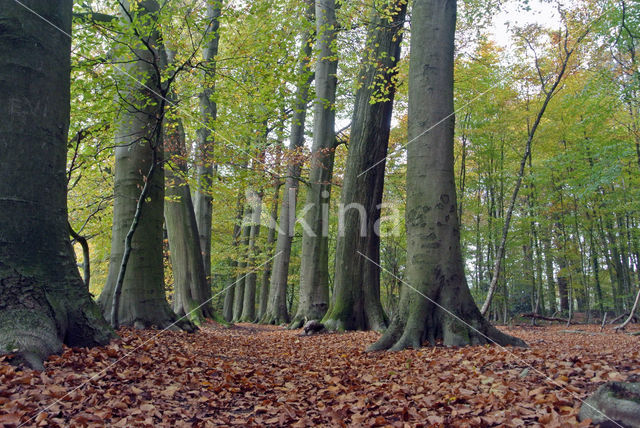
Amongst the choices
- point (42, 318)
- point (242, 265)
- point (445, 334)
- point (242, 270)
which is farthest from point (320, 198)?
point (242, 265)

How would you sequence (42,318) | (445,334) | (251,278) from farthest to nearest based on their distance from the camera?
1. (251,278)
2. (445,334)
3. (42,318)

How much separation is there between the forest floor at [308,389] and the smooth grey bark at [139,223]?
6.98ft

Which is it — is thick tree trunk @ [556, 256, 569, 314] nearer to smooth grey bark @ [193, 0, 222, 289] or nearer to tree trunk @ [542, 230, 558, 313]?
tree trunk @ [542, 230, 558, 313]

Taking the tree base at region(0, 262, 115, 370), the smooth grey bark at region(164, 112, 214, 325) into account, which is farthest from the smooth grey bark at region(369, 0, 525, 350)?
the smooth grey bark at region(164, 112, 214, 325)

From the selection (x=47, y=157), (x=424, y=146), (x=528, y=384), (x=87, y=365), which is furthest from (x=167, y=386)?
(x=424, y=146)

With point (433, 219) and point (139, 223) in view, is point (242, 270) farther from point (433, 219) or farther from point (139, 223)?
point (433, 219)

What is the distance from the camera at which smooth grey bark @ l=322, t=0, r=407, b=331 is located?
9172 mm

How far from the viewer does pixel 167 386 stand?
3.43 meters

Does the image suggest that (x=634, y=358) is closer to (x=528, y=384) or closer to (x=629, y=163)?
(x=528, y=384)

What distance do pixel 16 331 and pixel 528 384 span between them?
411cm

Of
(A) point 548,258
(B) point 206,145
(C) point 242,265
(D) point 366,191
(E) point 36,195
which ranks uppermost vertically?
(B) point 206,145

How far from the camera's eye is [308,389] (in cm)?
396

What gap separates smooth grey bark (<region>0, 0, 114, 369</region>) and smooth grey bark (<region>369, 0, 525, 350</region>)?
3.73 metres

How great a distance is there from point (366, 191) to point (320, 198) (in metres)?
1.97
